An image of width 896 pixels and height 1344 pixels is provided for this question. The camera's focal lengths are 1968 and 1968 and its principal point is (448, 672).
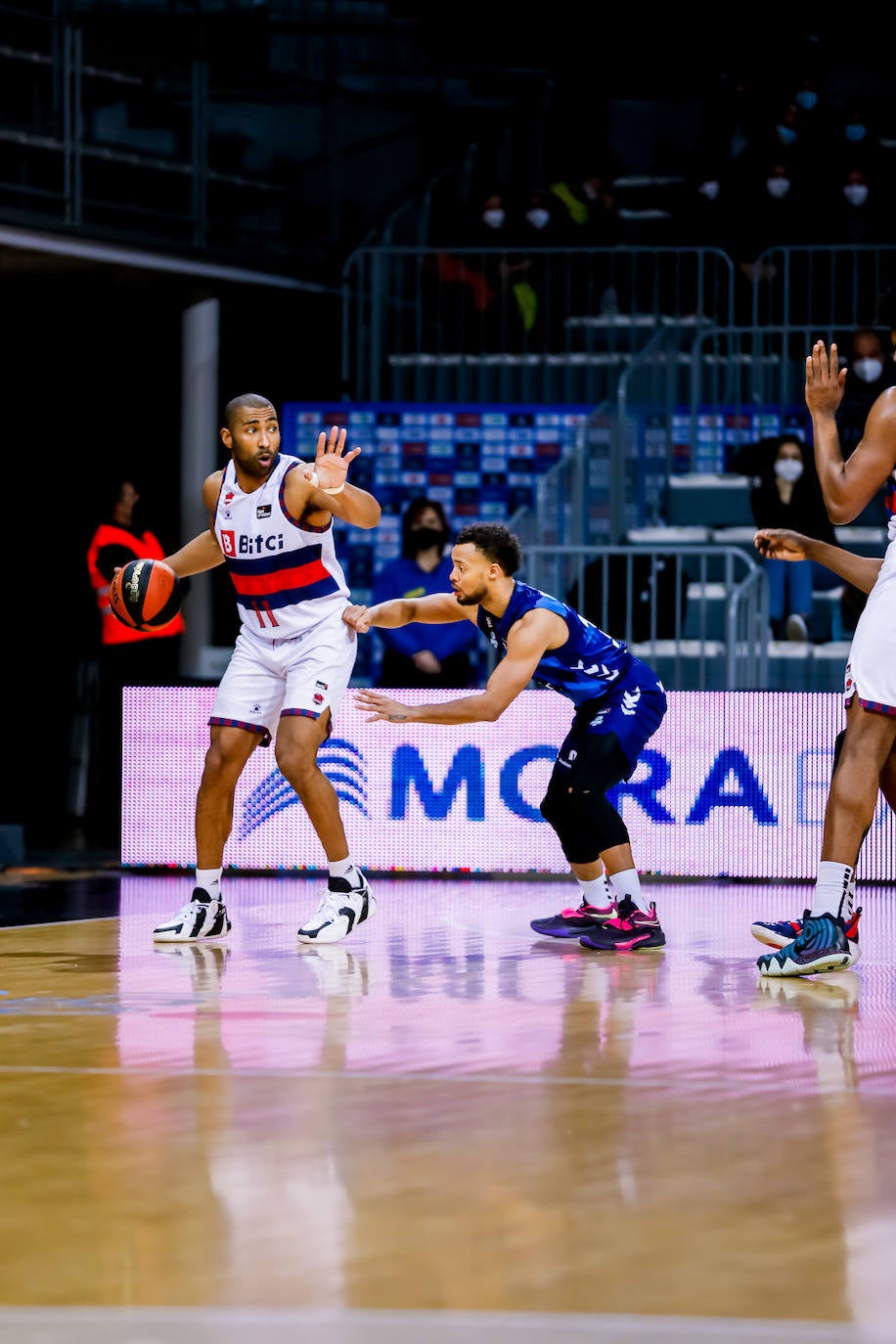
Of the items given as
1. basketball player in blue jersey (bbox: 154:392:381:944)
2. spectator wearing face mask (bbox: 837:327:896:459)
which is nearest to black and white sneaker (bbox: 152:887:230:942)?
basketball player in blue jersey (bbox: 154:392:381:944)

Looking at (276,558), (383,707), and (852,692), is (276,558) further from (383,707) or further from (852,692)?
(852,692)

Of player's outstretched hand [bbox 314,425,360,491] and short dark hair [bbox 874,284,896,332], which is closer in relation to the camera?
short dark hair [bbox 874,284,896,332]

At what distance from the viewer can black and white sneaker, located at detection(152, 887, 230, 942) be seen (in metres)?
7.74

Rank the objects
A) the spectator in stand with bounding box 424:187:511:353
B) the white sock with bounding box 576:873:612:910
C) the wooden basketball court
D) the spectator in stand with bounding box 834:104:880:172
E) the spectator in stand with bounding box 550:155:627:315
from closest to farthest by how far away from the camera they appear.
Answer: the wooden basketball court < the white sock with bounding box 576:873:612:910 < the spectator in stand with bounding box 424:187:511:353 < the spectator in stand with bounding box 550:155:627:315 < the spectator in stand with bounding box 834:104:880:172

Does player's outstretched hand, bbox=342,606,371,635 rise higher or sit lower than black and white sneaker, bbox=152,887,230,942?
higher

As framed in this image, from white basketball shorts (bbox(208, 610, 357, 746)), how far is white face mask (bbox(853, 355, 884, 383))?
7.35 m

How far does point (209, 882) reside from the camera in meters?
7.87

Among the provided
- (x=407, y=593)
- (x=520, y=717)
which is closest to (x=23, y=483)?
(x=407, y=593)

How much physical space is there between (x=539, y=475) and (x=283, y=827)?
5057 millimetres

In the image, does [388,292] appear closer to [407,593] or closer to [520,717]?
[407,593]

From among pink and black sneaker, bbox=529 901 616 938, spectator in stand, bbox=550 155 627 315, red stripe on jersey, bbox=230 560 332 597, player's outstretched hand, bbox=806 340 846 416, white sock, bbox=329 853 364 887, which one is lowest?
pink and black sneaker, bbox=529 901 616 938

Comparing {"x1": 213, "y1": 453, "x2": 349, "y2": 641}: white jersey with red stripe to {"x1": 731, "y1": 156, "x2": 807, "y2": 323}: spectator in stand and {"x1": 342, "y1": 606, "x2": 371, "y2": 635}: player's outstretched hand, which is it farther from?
{"x1": 731, "y1": 156, "x2": 807, "y2": 323}: spectator in stand

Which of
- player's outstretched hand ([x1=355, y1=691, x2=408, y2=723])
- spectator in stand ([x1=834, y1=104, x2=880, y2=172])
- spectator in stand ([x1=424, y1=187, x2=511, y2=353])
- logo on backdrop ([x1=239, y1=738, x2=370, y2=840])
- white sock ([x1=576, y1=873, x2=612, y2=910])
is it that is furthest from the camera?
spectator in stand ([x1=834, y1=104, x2=880, y2=172])

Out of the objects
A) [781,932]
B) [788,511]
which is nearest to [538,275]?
[788,511]
